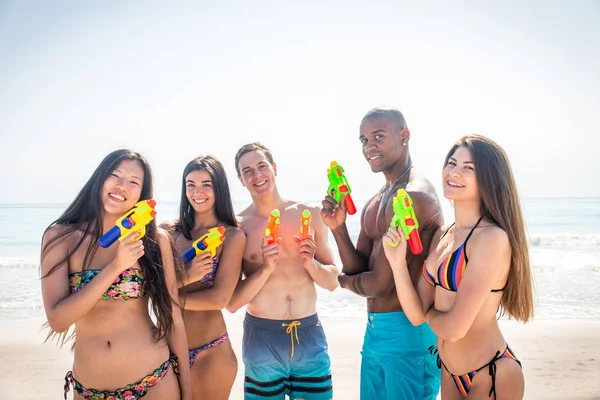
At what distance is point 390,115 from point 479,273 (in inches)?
64.4

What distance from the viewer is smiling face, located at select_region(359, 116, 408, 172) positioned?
3.74m

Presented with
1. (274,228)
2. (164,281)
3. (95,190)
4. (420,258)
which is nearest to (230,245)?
(274,228)

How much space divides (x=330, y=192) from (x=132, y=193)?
151 cm

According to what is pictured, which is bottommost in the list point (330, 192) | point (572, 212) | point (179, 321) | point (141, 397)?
point (572, 212)

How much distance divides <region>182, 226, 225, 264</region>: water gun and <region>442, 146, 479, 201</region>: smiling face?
170 centimetres

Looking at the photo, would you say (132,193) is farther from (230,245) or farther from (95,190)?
(230,245)

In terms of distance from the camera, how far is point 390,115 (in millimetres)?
3768

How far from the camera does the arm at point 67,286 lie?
262 cm

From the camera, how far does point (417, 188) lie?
3.45 metres

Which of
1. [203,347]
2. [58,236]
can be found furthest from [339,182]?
[58,236]

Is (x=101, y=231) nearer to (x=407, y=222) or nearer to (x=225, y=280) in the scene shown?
(x=225, y=280)

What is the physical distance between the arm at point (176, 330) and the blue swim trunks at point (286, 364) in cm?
93

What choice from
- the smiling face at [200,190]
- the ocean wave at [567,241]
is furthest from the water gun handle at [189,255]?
the ocean wave at [567,241]

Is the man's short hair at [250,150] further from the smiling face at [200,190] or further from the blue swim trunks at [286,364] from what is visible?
the blue swim trunks at [286,364]
